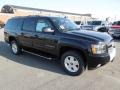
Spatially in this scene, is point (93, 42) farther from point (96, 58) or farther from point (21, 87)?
point (21, 87)

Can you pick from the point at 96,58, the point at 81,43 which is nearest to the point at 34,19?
the point at 81,43

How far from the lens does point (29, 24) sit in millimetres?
7758

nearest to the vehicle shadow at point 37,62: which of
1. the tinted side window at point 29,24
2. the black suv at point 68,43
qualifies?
the black suv at point 68,43

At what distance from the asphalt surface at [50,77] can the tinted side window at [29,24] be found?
1.37m

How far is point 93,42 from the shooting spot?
5453 mm

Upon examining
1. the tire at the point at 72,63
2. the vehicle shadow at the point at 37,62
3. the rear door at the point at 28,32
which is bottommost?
the vehicle shadow at the point at 37,62

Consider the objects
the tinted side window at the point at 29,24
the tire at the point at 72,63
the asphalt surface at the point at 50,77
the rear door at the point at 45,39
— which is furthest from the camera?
A: the tinted side window at the point at 29,24

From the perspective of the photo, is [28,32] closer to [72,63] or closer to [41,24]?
[41,24]

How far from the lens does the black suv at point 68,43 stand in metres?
5.52

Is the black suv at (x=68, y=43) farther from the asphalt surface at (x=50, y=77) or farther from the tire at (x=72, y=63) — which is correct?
the asphalt surface at (x=50, y=77)

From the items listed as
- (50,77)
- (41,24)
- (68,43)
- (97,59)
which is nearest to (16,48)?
(41,24)

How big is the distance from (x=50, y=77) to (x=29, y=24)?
2.86 m

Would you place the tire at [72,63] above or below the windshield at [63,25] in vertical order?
below

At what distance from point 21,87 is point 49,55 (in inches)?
79.3
